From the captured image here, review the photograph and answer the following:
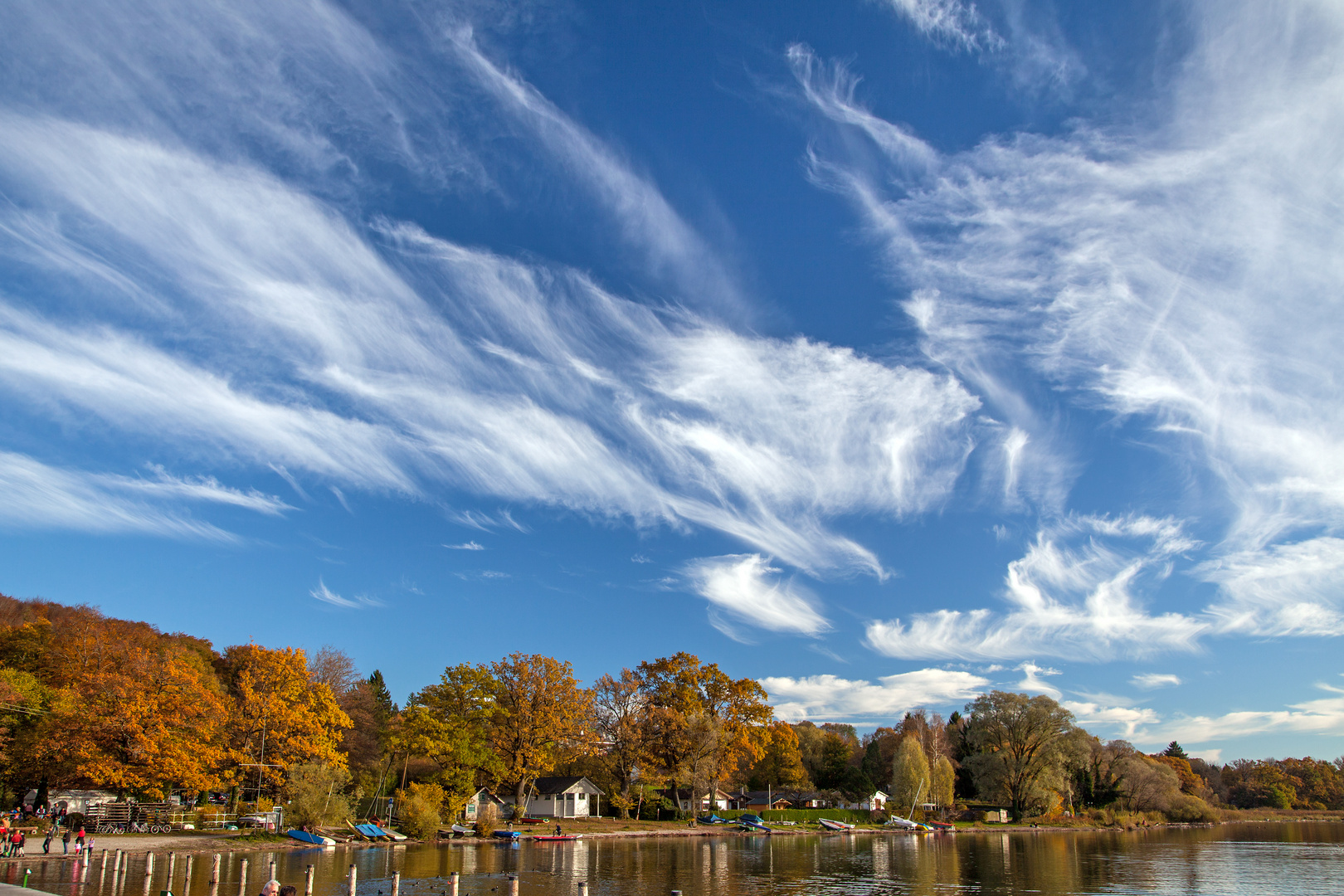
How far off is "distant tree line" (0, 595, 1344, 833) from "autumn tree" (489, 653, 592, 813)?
0.57 ft

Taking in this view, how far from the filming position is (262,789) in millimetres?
64375

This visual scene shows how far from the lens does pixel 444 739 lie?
7038 centimetres

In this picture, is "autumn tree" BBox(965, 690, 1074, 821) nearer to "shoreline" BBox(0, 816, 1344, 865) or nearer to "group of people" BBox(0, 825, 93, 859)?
"shoreline" BBox(0, 816, 1344, 865)

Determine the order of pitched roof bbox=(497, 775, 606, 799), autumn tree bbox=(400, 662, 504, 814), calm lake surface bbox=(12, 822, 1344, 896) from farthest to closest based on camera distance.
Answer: pitched roof bbox=(497, 775, 606, 799) < autumn tree bbox=(400, 662, 504, 814) < calm lake surface bbox=(12, 822, 1344, 896)

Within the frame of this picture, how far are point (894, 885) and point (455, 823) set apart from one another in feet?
138

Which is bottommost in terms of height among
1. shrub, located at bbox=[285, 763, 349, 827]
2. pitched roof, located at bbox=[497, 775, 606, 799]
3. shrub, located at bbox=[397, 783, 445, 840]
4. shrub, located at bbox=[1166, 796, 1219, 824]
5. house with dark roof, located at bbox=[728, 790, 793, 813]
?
shrub, located at bbox=[1166, 796, 1219, 824]

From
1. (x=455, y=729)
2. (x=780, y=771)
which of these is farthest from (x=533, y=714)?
(x=780, y=771)

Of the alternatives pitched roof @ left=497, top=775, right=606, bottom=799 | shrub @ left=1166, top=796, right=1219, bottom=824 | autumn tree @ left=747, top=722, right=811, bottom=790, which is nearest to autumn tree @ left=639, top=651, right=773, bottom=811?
pitched roof @ left=497, top=775, right=606, bottom=799

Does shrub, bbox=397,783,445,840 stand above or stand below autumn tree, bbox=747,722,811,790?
above

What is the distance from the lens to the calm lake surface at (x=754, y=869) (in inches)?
1384

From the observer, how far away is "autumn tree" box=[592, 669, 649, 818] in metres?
80.2

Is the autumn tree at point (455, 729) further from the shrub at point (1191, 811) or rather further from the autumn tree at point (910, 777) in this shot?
the shrub at point (1191, 811)

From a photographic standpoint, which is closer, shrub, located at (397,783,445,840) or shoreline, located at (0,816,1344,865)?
shoreline, located at (0,816,1344,865)

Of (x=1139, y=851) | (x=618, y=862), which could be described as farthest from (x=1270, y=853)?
(x=618, y=862)
